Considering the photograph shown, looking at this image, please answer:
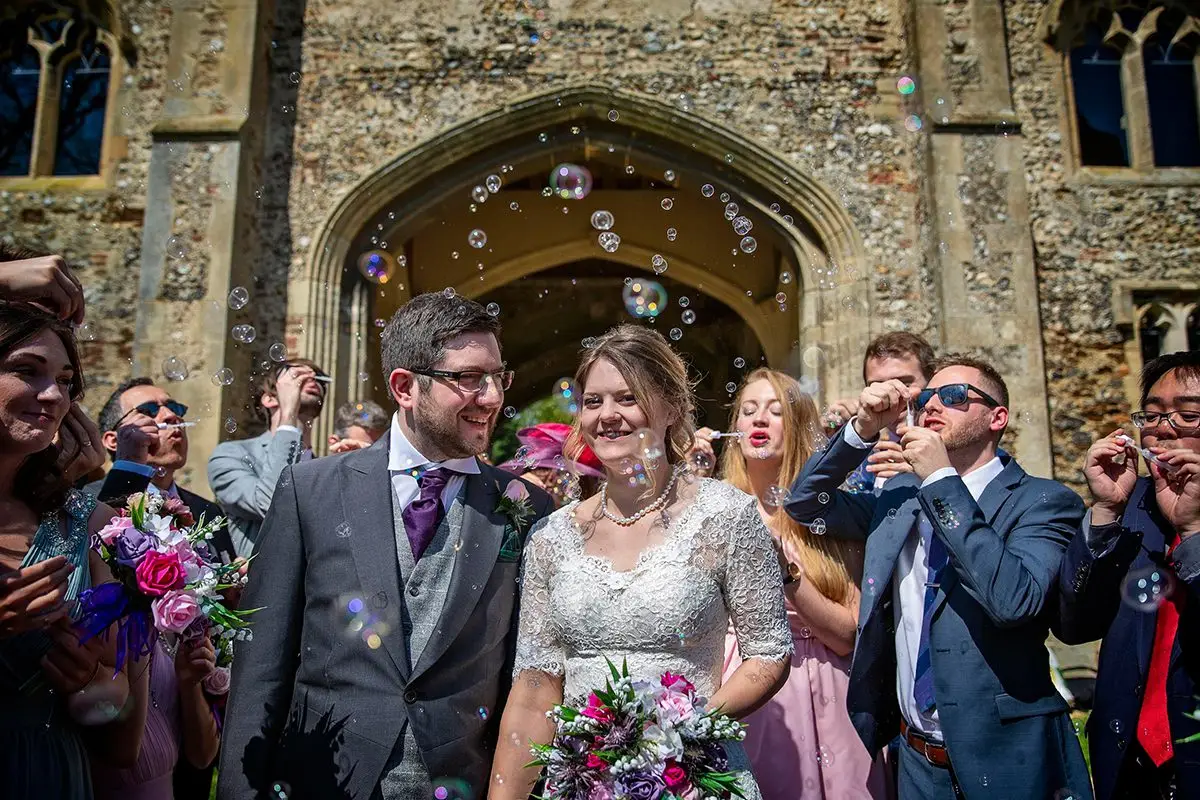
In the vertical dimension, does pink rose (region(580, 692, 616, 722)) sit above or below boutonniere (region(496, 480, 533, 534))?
below

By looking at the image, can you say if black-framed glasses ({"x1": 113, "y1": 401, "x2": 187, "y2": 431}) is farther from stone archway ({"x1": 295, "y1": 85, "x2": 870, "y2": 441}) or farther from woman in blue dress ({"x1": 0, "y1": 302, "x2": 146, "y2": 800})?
stone archway ({"x1": 295, "y1": 85, "x2": 870, "y2": 441})

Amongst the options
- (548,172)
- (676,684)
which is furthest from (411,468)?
(548,172)

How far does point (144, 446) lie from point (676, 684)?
2056mm

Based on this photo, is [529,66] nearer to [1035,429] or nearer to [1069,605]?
[1035,429]

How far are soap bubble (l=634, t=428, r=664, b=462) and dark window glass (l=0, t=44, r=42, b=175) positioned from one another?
28.6 ft

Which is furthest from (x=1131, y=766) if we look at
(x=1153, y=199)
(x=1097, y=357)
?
(x=1153, y=199)

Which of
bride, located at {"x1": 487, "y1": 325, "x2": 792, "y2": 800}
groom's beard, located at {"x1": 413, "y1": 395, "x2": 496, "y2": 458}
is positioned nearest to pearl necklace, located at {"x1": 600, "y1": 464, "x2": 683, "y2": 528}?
bride, located at {"x1": 487, "y1": 325, "x2": 792, "y2": 800}

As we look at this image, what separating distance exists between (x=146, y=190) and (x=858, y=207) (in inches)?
247

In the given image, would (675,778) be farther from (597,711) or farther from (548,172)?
(548,172)

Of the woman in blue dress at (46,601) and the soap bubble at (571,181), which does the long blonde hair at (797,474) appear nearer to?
the woman in blue dress at (46,601)

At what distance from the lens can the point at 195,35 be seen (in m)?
8.06

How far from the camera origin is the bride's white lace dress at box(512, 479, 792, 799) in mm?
2119

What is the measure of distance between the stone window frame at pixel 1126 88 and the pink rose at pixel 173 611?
27.1 feet

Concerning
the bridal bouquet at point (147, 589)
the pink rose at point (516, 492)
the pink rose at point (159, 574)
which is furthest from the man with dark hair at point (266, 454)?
the pink rose at point (159, 574)
